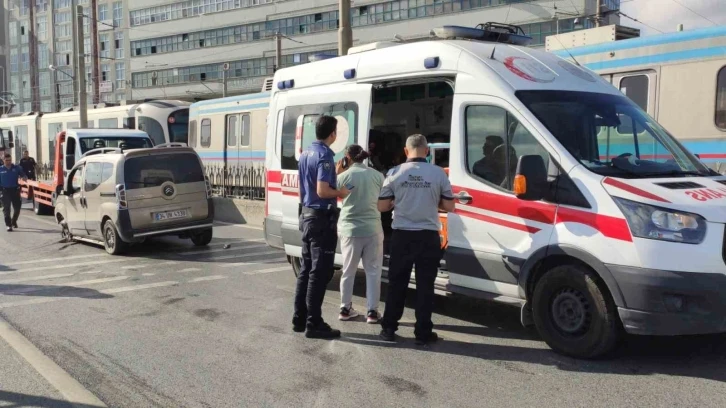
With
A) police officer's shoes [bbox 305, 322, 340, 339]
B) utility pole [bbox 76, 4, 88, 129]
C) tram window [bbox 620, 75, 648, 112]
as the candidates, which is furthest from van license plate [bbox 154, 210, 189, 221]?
utility pole [bbox 76, 4, 88, 129]

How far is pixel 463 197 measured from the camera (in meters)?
6.07

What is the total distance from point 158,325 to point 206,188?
558 centimetres

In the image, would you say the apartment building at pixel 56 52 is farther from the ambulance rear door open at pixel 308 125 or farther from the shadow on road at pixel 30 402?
Answer: the shadow on road at pixel 30 402

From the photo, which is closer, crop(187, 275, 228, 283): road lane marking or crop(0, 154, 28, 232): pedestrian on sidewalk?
crop(187, 275, 228, 283): road lane marking

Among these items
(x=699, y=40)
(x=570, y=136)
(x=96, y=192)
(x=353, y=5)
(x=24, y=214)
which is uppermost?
(x=353, y=5)

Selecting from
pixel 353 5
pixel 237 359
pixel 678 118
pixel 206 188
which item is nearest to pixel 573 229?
pixel 237 359

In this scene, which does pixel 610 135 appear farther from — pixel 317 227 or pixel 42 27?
Result: pixel 42 27

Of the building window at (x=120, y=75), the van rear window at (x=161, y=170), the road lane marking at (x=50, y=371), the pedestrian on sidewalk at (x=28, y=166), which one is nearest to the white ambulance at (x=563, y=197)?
the road lane marking at (x=50, y=371)

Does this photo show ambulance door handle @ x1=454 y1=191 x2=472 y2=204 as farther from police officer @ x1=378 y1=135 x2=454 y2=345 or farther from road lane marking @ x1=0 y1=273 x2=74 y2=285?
road lane marking @ x1=0 y1=273 x2=74 y2=285

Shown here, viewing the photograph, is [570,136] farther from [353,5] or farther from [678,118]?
[353,5]

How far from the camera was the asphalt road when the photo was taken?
4.73m

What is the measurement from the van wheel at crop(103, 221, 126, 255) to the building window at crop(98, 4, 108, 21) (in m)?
69.6

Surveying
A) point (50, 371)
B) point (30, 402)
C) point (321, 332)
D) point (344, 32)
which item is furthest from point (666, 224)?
point (344, 32)

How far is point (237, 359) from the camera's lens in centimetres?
563
